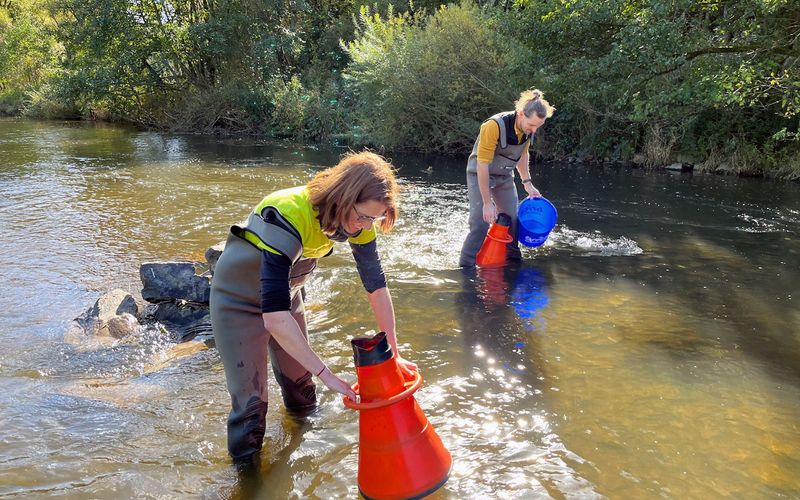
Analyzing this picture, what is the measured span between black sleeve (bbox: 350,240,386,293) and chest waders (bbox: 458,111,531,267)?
10.3 feet

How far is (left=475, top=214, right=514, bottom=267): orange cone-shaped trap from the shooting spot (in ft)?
19.5

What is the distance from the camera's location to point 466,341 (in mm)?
4340

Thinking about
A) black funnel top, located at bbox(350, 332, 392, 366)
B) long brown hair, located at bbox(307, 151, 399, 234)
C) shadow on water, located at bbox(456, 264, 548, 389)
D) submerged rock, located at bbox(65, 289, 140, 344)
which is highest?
long brown hair, located at bbox(307, 151, 399, 234)

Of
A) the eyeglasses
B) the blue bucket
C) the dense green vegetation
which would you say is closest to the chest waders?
the blue bucket

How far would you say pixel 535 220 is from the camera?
237 inches

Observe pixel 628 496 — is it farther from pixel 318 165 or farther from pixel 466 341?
pixel 318 165

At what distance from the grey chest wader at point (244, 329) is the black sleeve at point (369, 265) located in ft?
0.85

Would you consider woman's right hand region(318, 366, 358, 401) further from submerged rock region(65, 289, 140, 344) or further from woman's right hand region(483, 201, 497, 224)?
woman's right hand region(483, 201, 497, 224)

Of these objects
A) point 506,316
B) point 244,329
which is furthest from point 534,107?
point 244,329

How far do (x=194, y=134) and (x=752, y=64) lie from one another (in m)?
18.7

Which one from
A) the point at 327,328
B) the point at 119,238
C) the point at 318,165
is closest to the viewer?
the point at 327,328

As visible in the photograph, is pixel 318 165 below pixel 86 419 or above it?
above

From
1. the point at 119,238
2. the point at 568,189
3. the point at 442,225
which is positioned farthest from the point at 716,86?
the point at 119,238

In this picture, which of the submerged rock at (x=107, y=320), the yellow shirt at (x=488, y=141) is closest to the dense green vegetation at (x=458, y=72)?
the yellow shirt at (x=488, y=141)
